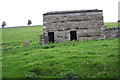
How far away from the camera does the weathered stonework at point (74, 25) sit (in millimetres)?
34500

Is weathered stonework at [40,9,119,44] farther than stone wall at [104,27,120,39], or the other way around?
weathered stonework at [40,9,119,44]

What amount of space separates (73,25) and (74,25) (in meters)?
0.18

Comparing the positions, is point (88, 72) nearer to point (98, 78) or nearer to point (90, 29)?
point (98, 78)

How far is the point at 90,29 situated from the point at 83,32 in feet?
4.31

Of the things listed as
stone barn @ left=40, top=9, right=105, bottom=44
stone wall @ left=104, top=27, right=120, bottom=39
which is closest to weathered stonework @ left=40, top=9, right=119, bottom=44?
stone barn @ left=40, top=9, right=105, bottom=44

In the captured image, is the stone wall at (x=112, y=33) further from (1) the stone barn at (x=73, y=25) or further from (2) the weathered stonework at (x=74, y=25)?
(1) the stone barn at (x=73, y=25)

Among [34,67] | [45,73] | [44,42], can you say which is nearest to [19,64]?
[34,67]

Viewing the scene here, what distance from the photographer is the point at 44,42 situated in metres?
35.4

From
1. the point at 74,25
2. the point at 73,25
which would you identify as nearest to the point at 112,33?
the point at 74,25

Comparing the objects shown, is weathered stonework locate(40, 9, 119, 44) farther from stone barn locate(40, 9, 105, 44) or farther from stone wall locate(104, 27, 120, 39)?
stone wall locate(104, 27, 120, 39)

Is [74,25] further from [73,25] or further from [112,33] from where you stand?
[112,33]

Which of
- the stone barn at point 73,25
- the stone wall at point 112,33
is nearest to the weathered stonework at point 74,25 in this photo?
the stone barn at point 73,25

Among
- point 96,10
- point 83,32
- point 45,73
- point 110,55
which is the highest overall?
point 96,10

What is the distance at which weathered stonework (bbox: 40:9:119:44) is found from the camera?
3450 cm
